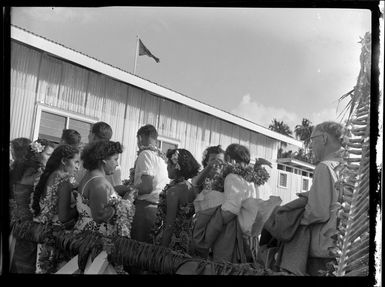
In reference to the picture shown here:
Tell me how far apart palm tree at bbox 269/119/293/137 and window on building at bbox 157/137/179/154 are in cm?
52

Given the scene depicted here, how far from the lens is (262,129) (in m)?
2.73

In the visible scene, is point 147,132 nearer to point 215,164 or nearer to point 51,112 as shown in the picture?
point 215,164

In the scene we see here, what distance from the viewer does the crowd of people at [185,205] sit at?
2.72m

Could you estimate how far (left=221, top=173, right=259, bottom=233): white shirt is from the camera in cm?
277

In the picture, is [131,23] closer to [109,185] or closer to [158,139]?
[158,139]

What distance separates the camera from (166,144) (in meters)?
2.75

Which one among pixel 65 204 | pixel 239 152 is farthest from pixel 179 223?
pixel 65 204

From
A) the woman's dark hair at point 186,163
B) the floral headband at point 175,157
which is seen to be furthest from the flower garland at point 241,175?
the floral headband at point 175,157

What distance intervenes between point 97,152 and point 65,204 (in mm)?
354

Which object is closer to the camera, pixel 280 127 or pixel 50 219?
pixel 280 127

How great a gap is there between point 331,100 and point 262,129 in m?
0.39

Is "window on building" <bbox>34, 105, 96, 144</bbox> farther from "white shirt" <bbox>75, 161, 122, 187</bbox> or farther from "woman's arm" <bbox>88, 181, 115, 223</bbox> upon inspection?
"woman's arm" <bbox>88, 181, 115, 223</bbox>

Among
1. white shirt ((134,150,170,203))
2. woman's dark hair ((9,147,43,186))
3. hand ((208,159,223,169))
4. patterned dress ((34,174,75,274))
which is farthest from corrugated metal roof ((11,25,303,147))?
patterned dress ((34,174,75,274))

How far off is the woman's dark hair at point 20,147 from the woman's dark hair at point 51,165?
0.14 metres
